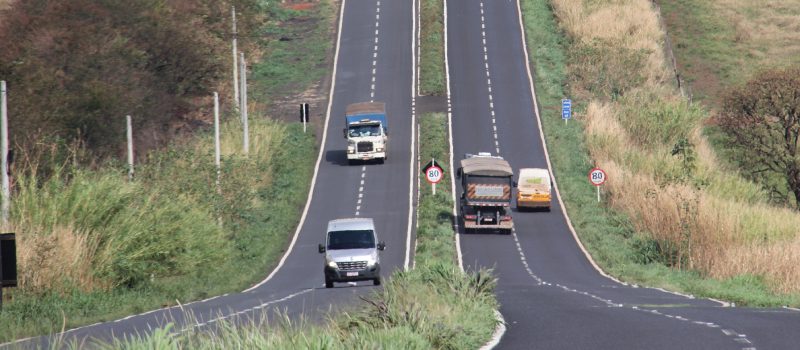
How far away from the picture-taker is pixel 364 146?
76.8m

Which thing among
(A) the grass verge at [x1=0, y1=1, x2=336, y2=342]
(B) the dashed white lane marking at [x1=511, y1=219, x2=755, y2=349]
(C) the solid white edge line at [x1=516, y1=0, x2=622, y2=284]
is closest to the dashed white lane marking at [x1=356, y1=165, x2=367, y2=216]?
(A) the grass verge at [x1=0, y1=1, x2=336, y2=342]

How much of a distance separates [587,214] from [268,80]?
37.6 meters

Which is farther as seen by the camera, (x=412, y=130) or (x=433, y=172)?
(x=412, y=130)

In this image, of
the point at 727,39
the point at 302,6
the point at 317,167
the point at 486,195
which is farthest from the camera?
the point at 727,39

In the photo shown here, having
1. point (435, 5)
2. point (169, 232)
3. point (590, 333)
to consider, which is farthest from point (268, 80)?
point (590, 333)

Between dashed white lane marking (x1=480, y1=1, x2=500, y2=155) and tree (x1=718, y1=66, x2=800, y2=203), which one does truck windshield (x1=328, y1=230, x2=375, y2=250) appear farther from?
tree (x1=718, y1=66, x2=800, y2=203)

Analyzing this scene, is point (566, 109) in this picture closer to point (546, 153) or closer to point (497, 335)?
point (546, 153)

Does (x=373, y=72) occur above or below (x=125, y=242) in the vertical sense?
above

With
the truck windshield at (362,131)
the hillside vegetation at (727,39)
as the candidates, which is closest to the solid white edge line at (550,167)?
the truck windshield at (362,131)

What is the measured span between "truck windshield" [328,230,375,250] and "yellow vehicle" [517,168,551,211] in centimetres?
2519

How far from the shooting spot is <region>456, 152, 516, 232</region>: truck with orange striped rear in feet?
202

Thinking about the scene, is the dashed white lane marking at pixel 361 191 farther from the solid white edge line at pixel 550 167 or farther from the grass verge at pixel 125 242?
the solid white edge line at pixel 550 167

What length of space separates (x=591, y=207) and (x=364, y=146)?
1531cm

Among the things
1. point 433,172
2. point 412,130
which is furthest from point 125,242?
point 412,130
